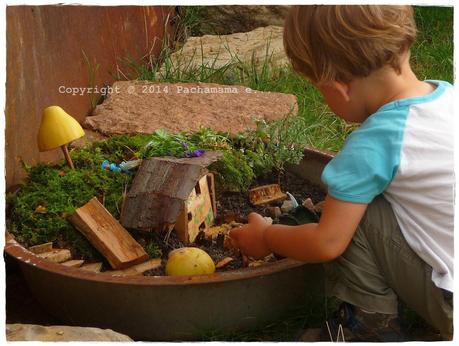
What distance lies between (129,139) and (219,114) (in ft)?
2.38

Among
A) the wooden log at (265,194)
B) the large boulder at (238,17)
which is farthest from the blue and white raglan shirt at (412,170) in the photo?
the large boulder at (238,17)

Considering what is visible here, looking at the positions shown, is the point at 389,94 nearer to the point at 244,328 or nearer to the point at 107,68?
the point at 244,328

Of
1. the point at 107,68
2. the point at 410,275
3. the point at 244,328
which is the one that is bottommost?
the point at 244,328

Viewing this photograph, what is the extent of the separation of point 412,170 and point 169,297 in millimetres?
851

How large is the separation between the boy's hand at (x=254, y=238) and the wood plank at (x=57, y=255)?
586mm

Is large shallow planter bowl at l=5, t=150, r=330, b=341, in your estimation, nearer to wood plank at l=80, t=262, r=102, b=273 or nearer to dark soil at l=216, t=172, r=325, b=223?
wood plank at l=80, t=262, r=102, b=273

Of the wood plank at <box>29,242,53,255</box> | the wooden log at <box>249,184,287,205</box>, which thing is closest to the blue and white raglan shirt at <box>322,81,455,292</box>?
the wooden log at <box>249,184,287,205</box>

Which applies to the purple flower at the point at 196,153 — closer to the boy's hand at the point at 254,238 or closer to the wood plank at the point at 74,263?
the boy's hand at the point at 254,238

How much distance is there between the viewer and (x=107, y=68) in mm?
4406

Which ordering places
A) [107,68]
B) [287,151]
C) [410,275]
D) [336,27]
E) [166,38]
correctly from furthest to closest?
[166,38]
[107,68]
[287,151]
[410,275]
[336,27]

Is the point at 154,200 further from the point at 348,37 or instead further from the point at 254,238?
the point at 348,37

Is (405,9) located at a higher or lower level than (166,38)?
higher

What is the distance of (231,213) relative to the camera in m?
3.18

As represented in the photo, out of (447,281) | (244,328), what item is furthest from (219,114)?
(447,281)
